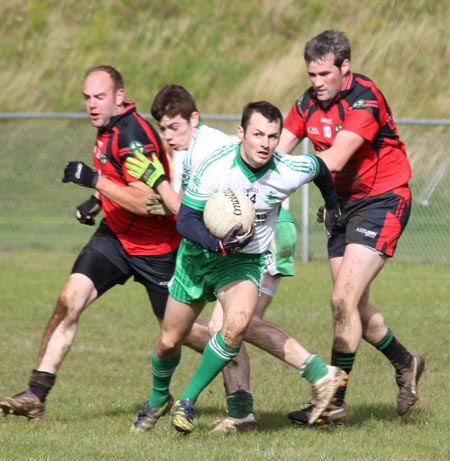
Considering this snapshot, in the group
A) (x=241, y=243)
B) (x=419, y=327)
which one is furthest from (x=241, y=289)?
(x=419, y=327)

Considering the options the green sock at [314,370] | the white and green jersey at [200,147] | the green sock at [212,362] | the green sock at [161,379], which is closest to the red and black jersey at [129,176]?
the white and green jersey at [200,147]

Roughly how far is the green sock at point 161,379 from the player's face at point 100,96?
1.66 m

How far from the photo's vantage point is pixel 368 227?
23.6ft

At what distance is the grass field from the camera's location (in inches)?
244

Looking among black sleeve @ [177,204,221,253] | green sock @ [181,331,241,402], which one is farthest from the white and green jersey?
green sock @ [181,331,241,402]

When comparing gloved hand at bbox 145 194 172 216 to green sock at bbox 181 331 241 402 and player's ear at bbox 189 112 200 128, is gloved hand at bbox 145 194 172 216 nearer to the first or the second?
player's ear at bbox 189 112 200 128

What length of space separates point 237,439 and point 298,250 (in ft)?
31.5

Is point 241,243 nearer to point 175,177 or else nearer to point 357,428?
point 357,428

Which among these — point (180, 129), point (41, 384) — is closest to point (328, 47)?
point (180, 129)

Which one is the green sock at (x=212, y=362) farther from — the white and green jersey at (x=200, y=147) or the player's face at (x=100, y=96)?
the player's face at (x=100, y=96)

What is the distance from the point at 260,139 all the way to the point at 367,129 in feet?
3.37

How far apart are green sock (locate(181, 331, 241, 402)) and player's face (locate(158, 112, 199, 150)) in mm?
1921

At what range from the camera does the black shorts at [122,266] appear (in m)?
7.38

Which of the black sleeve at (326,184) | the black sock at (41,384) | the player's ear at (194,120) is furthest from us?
the player's ear at (194,120)
